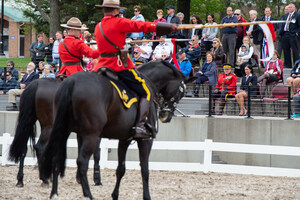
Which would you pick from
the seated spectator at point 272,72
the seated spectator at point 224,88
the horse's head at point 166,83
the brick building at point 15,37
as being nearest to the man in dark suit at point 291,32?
the seated spectator at point 272,72

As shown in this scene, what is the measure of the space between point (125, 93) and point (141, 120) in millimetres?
527

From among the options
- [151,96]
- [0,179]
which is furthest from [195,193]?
[0,179]

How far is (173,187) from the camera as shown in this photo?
1059 centimetres

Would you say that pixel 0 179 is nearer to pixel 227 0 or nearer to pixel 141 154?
pixel 141 154

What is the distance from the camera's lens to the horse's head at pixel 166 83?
9219mm

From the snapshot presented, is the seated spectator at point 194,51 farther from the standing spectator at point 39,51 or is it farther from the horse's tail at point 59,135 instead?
the horse's tail at point 59,135

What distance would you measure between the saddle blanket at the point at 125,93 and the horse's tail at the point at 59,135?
78 cm

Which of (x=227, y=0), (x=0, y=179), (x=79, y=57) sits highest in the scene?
(x=227, y=0)

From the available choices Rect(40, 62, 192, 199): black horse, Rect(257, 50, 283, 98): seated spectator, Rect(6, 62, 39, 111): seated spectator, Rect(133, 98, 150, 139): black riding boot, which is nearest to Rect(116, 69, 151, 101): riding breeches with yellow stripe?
Rect(133, 98, 150, 139): black riding boot

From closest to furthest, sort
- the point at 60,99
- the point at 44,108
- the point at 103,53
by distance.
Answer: the point at 60,99 < the point at 103,53 < the point at 44,108

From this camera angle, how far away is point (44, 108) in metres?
9.53

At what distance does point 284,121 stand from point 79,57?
5.97 m

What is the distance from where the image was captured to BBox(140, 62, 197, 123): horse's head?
922 cm

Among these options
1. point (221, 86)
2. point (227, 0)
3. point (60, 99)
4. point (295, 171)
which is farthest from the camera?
point (227, 0)
